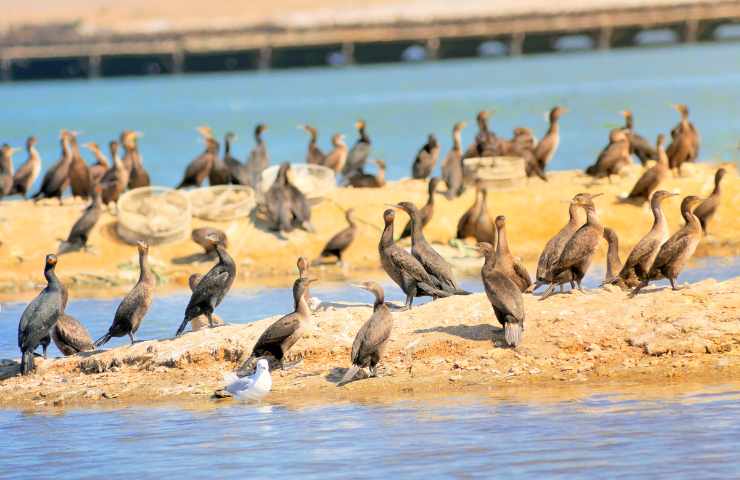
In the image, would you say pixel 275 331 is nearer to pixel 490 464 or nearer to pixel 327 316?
pixel 327 316

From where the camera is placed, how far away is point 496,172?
25641 mm

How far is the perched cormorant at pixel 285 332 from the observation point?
13523 mm

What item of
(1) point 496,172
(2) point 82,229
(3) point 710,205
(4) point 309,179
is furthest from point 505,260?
(4) point 309,179

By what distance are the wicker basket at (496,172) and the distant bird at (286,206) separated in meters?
3.05

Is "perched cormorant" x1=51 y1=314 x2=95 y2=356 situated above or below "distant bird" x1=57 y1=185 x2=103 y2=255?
above

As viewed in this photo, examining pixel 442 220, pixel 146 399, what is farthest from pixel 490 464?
pixel 442 220

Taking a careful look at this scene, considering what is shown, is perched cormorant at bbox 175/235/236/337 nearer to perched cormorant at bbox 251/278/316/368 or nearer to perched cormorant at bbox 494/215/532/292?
perched cormorant at bbox 251/278/316/368

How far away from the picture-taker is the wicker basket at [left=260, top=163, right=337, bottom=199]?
2545 centimetres

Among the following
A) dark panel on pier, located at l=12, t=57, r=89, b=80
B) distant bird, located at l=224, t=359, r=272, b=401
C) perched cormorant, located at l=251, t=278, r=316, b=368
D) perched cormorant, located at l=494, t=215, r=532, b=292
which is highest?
perched cormorant, located at l=494, t=215, r=532, b=292

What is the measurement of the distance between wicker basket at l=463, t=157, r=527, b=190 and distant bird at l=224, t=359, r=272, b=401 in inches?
491

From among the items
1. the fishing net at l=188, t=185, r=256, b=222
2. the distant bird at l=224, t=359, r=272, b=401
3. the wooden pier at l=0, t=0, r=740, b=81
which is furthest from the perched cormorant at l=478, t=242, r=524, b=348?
the wooden pier at l=0, t=0, r=740, b=81

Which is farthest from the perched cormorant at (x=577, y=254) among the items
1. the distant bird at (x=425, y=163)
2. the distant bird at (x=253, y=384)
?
the distant bird at (x=425, y=163)

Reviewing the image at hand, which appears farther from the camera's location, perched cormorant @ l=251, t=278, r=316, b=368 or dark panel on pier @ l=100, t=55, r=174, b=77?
dark panel on pier @ l=100, t=55, r=174, b=77

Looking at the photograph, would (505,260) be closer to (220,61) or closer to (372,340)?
(372,340)
